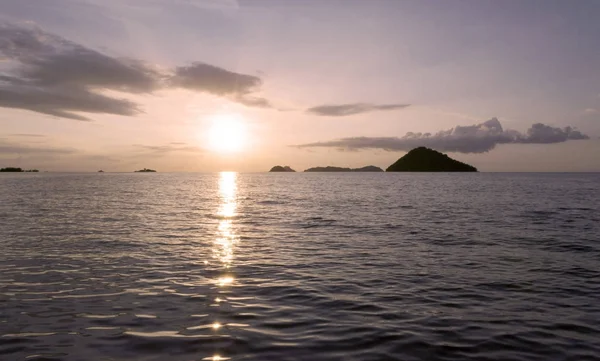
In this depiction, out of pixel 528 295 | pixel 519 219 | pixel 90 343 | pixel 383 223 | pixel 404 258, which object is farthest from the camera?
pixel 519 219

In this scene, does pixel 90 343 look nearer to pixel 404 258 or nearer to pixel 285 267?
pixel 285 267

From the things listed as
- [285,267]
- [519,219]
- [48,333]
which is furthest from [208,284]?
[519,219]

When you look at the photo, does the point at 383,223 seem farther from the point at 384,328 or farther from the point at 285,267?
the point at 384,328

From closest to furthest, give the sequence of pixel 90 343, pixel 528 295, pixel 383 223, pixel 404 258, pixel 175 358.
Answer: pixel 175 358 → pixel 90 343 → pixel 528 295 → pixel 404 258 → pixel 383 223

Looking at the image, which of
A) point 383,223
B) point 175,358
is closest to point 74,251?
point 175,358

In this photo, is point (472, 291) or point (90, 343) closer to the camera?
point (90, 343)

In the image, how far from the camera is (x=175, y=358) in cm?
988

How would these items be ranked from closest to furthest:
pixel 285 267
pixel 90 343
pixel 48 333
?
pixel 90 343, pixel 48 333, pixel 285 267

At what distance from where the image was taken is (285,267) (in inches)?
807

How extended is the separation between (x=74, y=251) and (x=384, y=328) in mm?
20275

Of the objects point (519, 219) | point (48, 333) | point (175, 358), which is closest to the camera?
point (175, 358)

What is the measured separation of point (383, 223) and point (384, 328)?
2786 centimetres

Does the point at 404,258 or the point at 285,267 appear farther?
the point at 404,258

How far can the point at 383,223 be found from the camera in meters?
39.4
